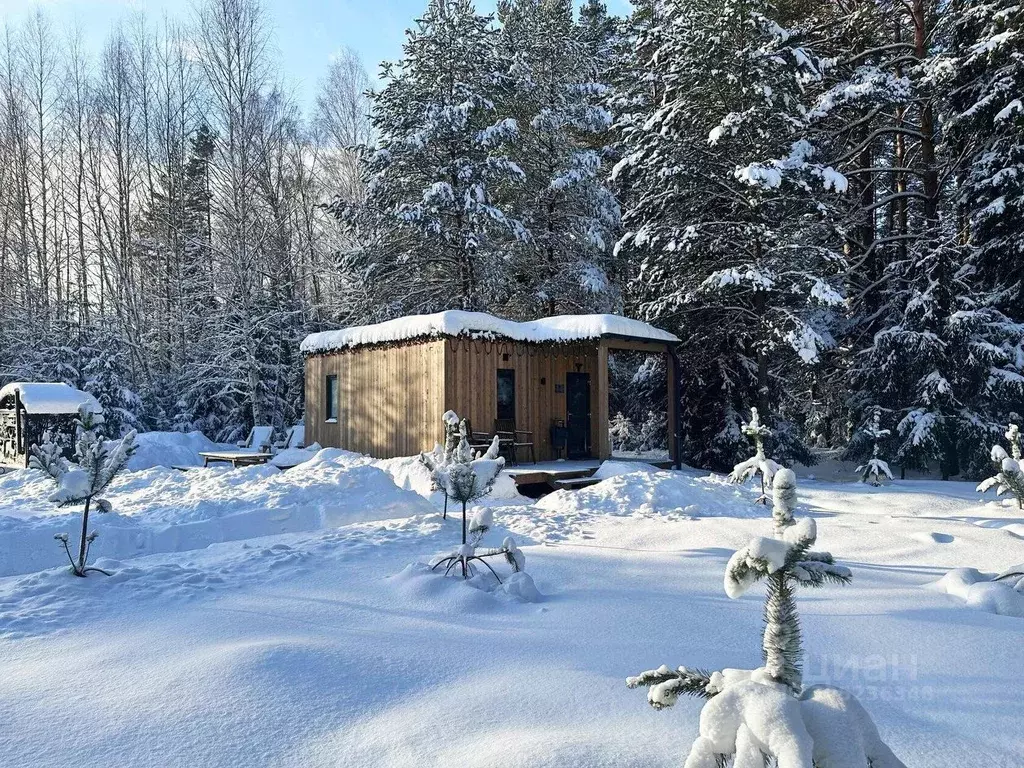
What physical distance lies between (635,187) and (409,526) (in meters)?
12.1

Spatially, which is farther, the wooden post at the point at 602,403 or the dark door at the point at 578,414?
the dark door at the point at 578,414

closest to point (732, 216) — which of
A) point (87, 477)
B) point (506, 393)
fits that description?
point (506, 393)

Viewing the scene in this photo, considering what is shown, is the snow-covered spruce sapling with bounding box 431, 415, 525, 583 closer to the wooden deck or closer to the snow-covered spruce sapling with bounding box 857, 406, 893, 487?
the wooden deck

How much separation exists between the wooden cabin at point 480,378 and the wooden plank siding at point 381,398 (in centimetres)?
2

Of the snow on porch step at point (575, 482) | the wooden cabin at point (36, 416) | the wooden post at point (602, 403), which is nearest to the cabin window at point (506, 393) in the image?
the wooden post at point (602, 403)

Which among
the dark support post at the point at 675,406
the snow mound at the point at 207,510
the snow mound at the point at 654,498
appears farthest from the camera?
the dark support post at the point at 675,406

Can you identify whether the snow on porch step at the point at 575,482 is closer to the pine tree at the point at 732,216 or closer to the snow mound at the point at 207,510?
the snow mound at the point at 207,510

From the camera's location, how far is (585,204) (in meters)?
19.9

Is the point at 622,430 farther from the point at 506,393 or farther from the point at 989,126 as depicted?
the point at 989,126

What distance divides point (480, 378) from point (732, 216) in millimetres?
7337

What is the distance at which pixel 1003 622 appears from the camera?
4113 millimetres

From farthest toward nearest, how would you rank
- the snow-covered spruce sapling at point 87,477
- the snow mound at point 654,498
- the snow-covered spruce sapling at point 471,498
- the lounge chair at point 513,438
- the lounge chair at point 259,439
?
the lounge chair at point 259,439 < the lounge chair at point 513,438 < the snow mound at point 654,498 < the snow-covered spruce sapling at point 87,477 < the snow-covered spruce sapling at point 471,498

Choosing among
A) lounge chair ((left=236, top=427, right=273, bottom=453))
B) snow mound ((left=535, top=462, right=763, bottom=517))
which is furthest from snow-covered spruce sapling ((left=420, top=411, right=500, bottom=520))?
lounge chair ((left=236, top=427, right=273, bottom=453))

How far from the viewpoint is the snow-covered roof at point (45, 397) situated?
14031 mm
